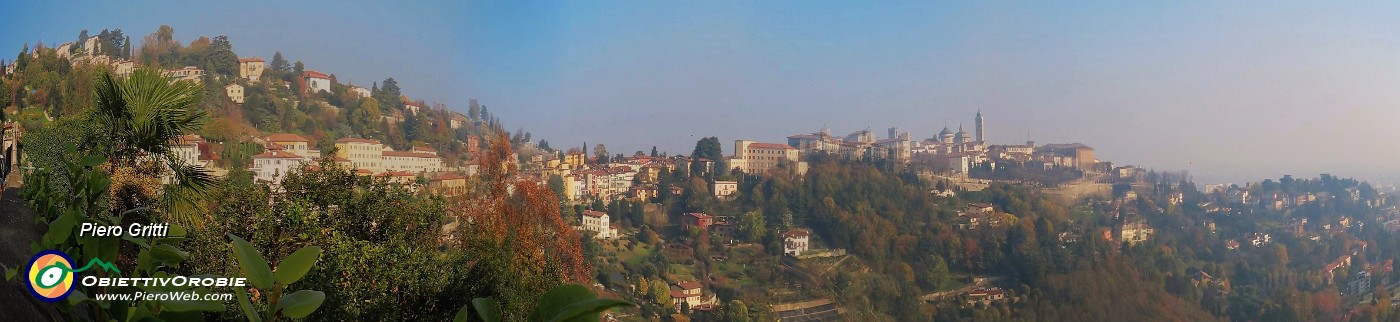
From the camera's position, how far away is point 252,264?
0.25 metres

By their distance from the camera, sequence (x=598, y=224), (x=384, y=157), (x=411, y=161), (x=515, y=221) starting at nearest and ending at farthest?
(x=515, y=221) < (x=384, y=157) < (x=411, y=161) < (x=598, y=224)

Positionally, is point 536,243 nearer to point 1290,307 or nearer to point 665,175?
point 665,175

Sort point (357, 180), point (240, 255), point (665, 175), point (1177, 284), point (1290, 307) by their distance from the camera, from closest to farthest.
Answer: point (240, 255) < point (357, 180) < point (1290, 307) < point (1177, 284) < point (665, 175)

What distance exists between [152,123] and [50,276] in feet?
6.73

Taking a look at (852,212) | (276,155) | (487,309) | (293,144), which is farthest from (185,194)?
(852,212)

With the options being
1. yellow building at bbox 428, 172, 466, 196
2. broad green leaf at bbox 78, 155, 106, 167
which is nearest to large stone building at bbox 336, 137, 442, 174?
yellow building at bbox 428, 172, 466, 196

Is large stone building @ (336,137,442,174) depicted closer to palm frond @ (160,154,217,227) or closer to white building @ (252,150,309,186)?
white building @ (252,150,309,186)

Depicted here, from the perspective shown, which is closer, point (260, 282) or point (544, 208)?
point (260, 282)

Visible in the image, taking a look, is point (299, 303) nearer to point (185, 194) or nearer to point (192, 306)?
point (192, 306)

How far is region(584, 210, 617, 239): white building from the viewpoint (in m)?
14.9

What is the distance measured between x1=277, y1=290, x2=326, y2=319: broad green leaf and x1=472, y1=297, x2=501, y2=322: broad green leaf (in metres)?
0.07

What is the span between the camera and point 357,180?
4000 mm

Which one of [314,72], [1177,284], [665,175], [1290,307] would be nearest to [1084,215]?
[1177,284]

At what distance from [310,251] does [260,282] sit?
19 millimetres
